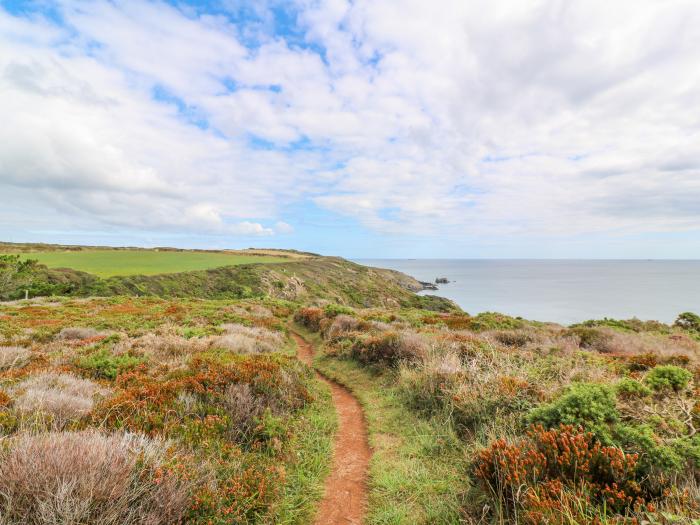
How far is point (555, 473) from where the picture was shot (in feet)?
12.5

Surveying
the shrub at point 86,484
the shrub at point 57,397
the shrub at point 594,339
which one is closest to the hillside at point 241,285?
the shrub at point 57,397

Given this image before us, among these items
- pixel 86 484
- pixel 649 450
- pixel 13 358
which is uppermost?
pixel 649 450

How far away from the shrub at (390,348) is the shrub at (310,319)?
701 cm

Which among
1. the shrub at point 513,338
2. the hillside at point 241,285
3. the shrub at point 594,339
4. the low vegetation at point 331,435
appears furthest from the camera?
the hillside at point 241,285

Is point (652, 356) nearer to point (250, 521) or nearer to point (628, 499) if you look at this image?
point (628, 499)

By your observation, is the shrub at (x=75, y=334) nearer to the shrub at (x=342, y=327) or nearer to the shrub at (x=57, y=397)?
the shrub at (x=57, y=397)

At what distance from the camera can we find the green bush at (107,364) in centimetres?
769

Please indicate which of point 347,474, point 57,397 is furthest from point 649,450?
point 57,397

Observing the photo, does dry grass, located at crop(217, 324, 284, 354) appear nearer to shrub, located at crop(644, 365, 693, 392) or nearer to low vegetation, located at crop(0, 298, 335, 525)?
low vegetation, located at crop(0, 298, 335, 525)

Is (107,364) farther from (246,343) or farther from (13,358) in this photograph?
(246,343)

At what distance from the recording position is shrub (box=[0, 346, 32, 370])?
329 inches

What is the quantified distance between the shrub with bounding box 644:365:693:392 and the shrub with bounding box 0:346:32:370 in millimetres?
13492

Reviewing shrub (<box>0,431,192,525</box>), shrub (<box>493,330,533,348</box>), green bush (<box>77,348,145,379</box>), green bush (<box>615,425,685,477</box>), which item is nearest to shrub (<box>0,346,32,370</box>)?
green bush (<box>77,348,145,379</box>)

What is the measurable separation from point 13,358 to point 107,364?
10.2 ft
